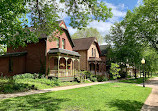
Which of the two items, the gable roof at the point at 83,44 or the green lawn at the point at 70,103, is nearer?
the green lawn at the point at 70,103

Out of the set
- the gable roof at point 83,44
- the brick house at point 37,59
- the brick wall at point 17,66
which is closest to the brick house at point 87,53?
the gable roof at point 83,44

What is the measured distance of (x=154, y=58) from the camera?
113 feet

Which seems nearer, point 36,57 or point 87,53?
point 36,57

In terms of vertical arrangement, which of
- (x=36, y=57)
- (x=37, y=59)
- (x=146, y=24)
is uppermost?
(x=146, y=24)

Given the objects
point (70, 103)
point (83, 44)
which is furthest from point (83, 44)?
point (70, 103)

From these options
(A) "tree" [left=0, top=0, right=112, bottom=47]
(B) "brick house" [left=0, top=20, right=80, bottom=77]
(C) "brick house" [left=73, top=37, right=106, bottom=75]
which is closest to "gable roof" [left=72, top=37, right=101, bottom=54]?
(C) "brick house" [left=73, top=37, right=106, bottom=75]

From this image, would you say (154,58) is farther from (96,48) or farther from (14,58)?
(14,58)

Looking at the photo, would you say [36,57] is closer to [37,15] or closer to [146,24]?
[37,15]

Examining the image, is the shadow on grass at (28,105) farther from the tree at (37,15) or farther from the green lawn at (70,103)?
the tree at (37,15)

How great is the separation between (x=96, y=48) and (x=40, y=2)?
24.1 m

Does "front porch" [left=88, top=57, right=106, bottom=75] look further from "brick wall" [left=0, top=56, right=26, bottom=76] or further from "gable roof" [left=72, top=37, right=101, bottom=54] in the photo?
"brick wall" [left=0, top=56, right=26, bottom=76]

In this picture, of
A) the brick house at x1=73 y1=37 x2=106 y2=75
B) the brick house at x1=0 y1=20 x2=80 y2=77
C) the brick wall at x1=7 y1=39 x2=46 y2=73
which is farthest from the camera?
the brick house at x1=73 y1=37 x2=106 y2=75

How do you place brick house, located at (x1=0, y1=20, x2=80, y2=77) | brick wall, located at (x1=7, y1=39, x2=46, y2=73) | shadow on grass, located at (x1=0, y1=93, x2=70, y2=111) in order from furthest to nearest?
brick wall, located at (x1=7, y1=39, x2=46, y2=73), brick house, located at (x1=0, y1=20, x2=80, y2=77), shadow on grass, located at (x1=0, y1=93, x2=70, y2=111)

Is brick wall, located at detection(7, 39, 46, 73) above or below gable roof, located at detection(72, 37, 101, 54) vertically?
below
